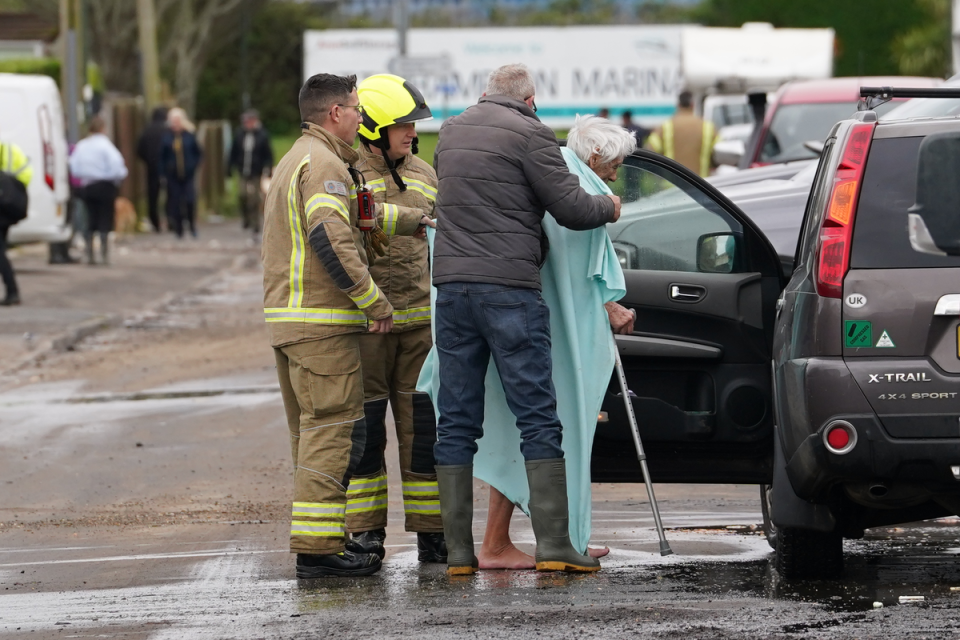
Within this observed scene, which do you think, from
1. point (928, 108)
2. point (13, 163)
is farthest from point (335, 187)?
point (13, 163)

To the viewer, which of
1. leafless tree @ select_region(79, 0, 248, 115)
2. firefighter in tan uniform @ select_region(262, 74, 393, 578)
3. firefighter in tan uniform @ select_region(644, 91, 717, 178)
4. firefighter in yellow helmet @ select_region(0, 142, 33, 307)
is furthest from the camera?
leafless tree @ select_region(79, 0, 248, 115)

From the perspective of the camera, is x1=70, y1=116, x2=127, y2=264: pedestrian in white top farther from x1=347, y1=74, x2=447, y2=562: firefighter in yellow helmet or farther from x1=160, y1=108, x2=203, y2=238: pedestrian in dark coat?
x1=347, y1=74, x2=447, y2=562: firefighter in yellow helmet

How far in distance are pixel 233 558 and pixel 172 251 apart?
1945 centimetres

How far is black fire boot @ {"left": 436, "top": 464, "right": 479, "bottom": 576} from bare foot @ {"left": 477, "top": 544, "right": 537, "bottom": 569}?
111 mm

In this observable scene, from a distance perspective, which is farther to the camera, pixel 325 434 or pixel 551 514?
pixel 325 434

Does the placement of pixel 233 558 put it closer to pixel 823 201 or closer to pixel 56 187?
pixel 823 201

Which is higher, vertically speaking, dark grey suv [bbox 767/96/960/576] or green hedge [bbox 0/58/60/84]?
green hedge [bbox 0/58/60/84]

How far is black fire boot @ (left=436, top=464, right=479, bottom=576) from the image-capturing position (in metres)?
5.94

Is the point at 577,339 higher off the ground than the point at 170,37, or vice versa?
the point at 170,37

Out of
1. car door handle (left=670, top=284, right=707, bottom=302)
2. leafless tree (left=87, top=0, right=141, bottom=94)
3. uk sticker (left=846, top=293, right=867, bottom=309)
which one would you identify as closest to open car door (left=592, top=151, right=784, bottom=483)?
car door handle (left=670, top=284, right=707, bottom=302)

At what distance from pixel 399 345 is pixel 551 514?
37.6 inches

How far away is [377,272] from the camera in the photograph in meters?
6.27

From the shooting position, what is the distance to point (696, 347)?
6211 mm

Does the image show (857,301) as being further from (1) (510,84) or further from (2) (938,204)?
(1) (510,84)
